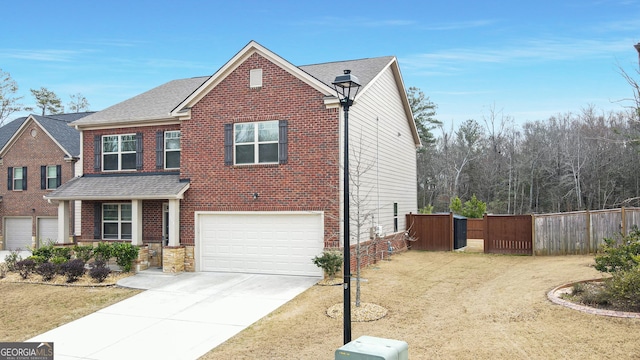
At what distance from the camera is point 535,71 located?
36125 millimetres

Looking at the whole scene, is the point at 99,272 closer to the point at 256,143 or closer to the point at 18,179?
the point at 256,143

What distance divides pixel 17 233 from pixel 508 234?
2535cm

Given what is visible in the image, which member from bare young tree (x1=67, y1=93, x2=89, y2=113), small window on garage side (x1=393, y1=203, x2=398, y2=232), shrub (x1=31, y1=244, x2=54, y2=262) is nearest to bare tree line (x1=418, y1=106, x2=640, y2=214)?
small window on garage side (x1=393, y1=203, x2=398, y2=232)

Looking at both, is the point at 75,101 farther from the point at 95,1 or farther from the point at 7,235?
the point at 95,1

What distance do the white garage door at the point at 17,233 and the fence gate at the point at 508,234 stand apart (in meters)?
23.7

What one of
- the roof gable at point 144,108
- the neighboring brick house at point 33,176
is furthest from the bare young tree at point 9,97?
the roof gable at point 144,108

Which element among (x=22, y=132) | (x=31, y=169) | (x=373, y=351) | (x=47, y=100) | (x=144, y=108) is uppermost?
(x=47, y=100)

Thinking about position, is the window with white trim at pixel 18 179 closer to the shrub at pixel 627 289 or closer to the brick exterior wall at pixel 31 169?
the brick exterior wall at pixel 31 169

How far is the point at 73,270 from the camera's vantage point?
51.5ft

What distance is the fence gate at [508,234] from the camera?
19797mm

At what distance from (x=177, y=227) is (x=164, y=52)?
1286 cm

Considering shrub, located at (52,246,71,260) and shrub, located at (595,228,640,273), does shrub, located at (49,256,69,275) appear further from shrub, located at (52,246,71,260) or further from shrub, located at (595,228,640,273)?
shrub, located at (595,228,640,273)

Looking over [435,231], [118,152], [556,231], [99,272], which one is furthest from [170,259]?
[556,231]

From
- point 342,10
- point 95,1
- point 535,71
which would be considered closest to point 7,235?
point 95,1
